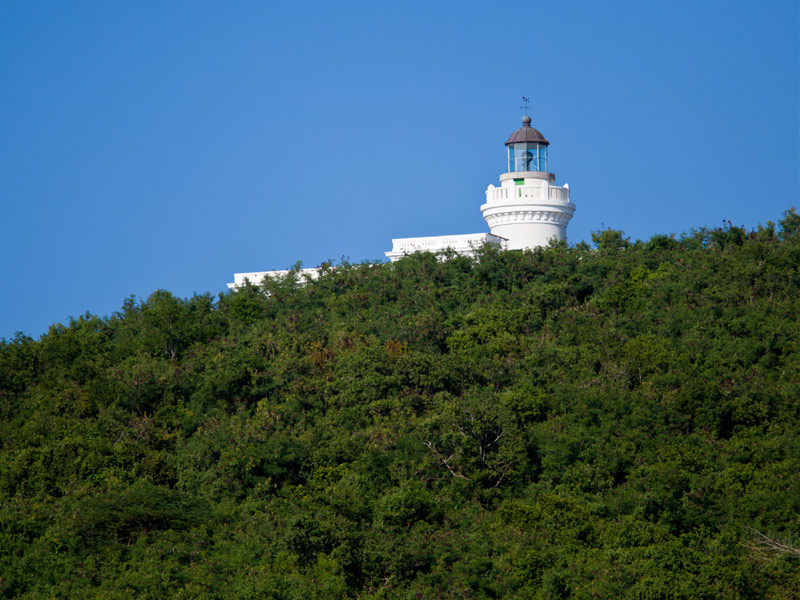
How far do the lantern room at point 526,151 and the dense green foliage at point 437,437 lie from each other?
16.4 ft

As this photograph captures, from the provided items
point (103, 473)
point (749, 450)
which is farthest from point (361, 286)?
point (749, 450)

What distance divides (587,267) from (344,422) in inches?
544

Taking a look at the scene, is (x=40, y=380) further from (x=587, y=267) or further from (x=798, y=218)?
(x=798, y=218)

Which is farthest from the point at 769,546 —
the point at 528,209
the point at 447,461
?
the point at 528,209

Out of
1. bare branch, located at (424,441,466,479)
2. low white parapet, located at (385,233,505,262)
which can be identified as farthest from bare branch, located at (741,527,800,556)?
low white parapet, located at (385,233,505,262)

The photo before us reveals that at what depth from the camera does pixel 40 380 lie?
44969 mm

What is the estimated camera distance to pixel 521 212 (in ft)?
174

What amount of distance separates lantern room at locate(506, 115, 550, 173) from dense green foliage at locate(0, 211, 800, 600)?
16.4 ft

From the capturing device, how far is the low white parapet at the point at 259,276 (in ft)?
178

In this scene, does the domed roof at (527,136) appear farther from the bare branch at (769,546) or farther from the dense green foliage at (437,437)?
the bare branch at (769,546)

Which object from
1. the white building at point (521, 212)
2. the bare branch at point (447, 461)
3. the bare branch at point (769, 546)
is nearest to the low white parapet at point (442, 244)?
the white building at point (521, 212)

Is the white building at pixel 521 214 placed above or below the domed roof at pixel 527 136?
below

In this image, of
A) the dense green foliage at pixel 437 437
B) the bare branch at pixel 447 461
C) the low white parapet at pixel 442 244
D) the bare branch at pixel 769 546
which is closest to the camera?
the bare branch at pixel 769 546

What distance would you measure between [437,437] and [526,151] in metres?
19.6
